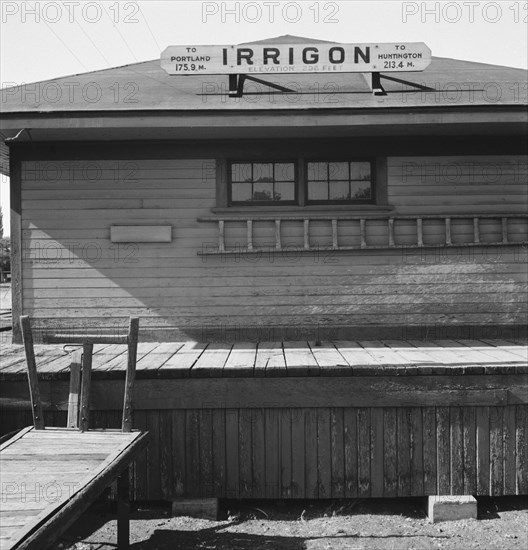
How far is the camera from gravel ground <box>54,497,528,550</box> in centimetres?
407

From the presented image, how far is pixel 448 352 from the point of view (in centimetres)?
518

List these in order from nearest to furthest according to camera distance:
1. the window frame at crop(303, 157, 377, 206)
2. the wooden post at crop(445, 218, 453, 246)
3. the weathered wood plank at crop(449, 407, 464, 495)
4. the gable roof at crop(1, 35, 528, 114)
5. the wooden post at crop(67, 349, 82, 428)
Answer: the wooden post at crop(67, 349, 82, 428)
the weathered wood plank at crop(449, 407, 464, 495)
the gable roof at crop(1, 35, 528, 114)
the wooden post at crop(445, 218, 453, 246)
the window frame at crop(303, 157, 377, 206)

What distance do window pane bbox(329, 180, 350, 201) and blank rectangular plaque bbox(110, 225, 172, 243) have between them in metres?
2.07

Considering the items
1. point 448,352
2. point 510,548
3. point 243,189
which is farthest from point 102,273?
point 510,548

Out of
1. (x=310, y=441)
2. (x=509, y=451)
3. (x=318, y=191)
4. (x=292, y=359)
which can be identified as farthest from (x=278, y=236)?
(x=509, y=451)

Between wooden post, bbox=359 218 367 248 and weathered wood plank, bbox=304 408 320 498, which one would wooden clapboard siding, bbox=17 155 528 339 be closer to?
wooden post, bbox=359 218 367 248

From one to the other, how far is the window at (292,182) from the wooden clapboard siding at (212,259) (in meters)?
0.31

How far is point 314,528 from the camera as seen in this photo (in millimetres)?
4336

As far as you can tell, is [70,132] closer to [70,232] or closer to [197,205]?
[70,232]

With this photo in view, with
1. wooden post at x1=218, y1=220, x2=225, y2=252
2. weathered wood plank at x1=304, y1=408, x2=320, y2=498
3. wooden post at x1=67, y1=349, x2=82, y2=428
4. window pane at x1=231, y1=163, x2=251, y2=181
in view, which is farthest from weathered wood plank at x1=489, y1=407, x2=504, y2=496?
window pane at x1=231, y1=163, x2=251, y2=181

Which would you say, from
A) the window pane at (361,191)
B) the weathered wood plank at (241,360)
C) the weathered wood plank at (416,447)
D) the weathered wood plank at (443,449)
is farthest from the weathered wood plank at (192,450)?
the window pane at (361,191)

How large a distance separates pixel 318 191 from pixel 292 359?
2411 millimetres

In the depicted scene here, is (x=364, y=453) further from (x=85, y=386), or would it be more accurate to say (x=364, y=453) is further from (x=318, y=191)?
(x=318, y=191)

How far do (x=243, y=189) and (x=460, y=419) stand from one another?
3.61 m
